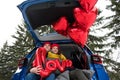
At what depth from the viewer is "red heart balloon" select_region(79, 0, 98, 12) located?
7.04 m

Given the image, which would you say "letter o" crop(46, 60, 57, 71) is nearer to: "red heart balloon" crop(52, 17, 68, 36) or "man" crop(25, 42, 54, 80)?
"man" crop(25, 42, 54, 80)

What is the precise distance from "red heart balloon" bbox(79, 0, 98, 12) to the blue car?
0.51ft

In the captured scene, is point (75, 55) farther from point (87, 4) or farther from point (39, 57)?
point (87, 4)

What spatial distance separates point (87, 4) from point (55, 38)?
1.08m

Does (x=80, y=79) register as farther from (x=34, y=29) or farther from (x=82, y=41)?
(x=34, y=29)

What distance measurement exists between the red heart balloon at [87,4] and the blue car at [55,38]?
157mm

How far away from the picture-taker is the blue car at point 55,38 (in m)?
7.21

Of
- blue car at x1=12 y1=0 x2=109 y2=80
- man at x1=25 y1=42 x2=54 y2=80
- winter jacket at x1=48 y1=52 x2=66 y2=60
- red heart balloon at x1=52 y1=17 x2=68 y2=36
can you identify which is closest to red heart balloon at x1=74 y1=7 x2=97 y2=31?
blue car at x1=12 y1=0 x2=109 y2=80

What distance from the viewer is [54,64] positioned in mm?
6848

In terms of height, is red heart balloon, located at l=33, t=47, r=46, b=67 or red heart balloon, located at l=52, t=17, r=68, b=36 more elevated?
red heart balloon, located at l=52, t=17, r=68, b=36

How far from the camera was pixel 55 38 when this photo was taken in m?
7.70

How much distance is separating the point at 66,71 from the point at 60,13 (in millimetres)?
1351

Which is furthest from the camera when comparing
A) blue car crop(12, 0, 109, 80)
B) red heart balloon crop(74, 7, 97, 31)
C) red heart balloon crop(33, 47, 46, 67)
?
blue car crop(12, 0, 109, 80)


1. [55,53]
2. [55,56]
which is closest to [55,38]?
[55,53]
